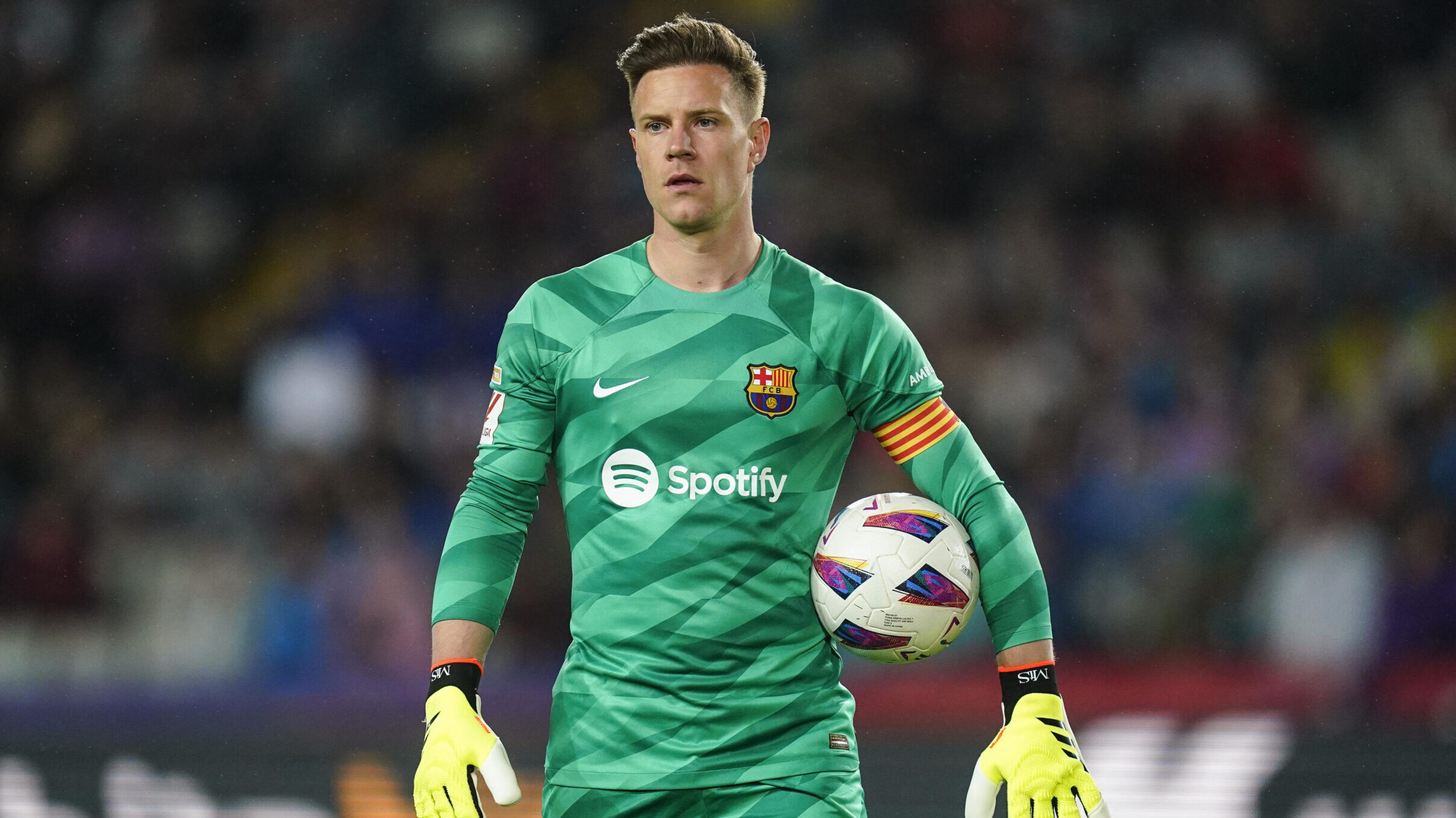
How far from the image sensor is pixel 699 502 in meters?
3.63

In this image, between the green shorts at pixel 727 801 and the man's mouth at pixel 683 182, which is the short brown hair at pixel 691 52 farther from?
the green shorts at pixel 727 801

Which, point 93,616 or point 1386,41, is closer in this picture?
point 93,616

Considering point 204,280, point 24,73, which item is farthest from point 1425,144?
point 24,73

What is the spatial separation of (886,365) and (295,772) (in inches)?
155

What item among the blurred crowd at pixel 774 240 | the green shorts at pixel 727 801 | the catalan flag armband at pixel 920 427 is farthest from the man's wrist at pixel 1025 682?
the blurred crowd at pixel 774 240

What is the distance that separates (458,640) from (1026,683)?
1.24 m

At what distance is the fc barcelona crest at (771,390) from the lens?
12.1ft

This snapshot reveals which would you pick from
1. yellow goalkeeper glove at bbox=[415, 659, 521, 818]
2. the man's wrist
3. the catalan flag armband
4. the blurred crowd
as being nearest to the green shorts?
yellow goalkeeper glove at bbox=[415, 659, 521, 818]

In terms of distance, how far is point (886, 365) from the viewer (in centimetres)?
375

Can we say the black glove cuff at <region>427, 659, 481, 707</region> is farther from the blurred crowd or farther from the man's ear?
the blurred crowd

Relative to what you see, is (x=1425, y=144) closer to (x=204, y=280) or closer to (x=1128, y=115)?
(x=1128, y=115)

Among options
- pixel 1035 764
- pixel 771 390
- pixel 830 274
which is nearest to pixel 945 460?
pixel 771 390

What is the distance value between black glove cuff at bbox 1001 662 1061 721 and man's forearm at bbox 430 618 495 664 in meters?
1.13

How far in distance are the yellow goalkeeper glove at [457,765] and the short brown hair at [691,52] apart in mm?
1470
